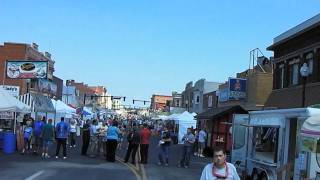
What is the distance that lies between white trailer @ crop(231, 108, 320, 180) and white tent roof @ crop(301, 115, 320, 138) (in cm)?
25

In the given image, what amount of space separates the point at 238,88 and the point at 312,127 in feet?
128

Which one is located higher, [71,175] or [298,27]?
[298,27]

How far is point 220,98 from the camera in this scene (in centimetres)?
5878

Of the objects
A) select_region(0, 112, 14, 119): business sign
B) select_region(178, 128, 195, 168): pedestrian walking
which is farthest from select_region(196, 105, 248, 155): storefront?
select_region(0, 112, 14, 119): business sign

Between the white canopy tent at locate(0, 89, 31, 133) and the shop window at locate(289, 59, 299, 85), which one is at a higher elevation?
the shop window at locate(289, 59, 299, 85)

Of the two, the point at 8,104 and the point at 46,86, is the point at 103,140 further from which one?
the point at 46,86

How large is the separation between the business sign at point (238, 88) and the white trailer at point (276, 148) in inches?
1159

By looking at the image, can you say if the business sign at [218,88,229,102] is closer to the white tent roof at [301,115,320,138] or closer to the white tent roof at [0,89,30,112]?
the white tent roof at [0,89,30,112]

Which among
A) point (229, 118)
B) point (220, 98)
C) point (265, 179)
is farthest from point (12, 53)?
point (265, 179)

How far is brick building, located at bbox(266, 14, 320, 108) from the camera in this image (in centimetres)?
3156

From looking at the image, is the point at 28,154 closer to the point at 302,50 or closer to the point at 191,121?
the point at 302,50

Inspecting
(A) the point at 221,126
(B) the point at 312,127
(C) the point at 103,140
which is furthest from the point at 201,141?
(B) the point at 312,127

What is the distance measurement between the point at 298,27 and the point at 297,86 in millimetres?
3388

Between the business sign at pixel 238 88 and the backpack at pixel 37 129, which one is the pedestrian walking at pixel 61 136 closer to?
the backpack at pixel 37 129
